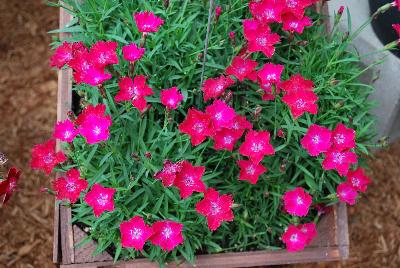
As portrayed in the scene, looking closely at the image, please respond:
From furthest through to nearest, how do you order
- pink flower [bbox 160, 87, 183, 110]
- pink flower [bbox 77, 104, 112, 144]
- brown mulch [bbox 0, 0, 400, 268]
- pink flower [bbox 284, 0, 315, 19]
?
brown mulch [bbox 0, 0, 400, 268]
pink flower [bbox 284, 0, 315, 19]
pink flower [bbox 160, 87, 183, 110]
pink flower [bbox 77, 104, 112, 144]

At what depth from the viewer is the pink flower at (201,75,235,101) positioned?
1.59 m

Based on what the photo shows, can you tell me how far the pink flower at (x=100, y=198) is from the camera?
148 cm

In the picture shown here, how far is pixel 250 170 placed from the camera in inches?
63.8

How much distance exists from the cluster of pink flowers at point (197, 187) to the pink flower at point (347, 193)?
1.27 ft

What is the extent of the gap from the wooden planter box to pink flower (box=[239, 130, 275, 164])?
37cm

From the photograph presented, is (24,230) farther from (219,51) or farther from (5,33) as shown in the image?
(219,51)

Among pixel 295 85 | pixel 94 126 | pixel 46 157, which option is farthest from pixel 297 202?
pixel 46 157

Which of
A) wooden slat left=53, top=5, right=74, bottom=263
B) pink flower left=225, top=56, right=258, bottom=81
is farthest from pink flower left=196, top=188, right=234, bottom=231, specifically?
wooden slat left=53, top=5, right=74, bottom=263

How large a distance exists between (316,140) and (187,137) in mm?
368

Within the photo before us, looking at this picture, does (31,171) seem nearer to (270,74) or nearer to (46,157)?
(46,157)

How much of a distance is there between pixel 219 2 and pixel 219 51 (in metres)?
0.17

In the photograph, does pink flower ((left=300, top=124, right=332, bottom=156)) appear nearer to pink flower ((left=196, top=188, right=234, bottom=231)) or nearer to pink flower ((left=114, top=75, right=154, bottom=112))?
pink flower ((left=196, top=188, right=234, bottom=231))

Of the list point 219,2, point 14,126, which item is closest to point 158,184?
point 219,2

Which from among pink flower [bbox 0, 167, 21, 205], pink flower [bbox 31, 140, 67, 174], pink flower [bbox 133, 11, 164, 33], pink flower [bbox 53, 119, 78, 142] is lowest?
pink flower [bbox 0, 167, 21, 205]
